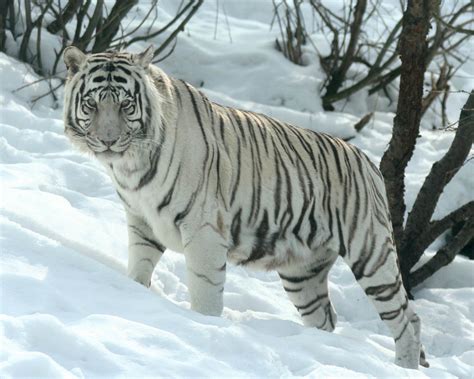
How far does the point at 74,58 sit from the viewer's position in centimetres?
560

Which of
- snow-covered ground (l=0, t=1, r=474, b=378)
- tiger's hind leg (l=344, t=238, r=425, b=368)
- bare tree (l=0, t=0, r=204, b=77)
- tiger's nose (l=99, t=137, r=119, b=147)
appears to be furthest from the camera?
bare tree (l=0, t=0, r=204, b=77)

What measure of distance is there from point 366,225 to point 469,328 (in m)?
1.80

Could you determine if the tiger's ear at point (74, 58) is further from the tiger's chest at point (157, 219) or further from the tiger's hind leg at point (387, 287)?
the tiger's hind leg at point (387, 287)

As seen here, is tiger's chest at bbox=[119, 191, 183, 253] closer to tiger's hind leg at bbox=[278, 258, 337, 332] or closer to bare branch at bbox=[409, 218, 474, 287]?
tiger's hind leg at bbox=[278, 258, 337, 332]

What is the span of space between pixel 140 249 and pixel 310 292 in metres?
1.32

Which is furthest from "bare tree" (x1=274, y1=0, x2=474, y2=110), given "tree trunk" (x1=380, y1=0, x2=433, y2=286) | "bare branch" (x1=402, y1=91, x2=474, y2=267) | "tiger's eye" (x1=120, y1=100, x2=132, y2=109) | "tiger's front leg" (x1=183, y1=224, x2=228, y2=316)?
"tiger's front leg" (x1=183, y1=224, x2=228, y2=316)

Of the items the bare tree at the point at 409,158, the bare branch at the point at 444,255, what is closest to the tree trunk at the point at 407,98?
the bare tree at the point at 409,158

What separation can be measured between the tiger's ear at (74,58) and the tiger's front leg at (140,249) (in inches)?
34.6

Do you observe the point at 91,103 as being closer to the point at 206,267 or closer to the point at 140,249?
the point at 140,249

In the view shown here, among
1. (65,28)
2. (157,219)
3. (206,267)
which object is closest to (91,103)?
(157,219)

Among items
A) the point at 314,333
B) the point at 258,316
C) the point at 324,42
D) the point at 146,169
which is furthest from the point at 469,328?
the point at 324,42

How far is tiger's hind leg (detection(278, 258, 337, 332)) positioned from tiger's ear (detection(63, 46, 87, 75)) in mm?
1934

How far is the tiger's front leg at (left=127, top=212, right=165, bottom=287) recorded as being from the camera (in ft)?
19.2

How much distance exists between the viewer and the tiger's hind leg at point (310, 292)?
6.60m
